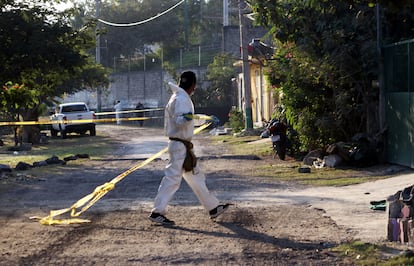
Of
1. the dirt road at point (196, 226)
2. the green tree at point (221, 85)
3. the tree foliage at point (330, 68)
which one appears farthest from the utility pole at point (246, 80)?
the dirt road at point (196, 226)

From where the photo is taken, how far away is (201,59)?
5634 centimetres

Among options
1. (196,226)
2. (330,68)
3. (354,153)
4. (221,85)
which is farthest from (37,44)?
(221,85)

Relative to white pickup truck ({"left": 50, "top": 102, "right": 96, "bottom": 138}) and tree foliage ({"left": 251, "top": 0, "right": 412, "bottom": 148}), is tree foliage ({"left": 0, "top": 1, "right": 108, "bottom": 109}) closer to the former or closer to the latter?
tree foliage ({"left": 251, "top": 0, "right": 412, "bottom": 148})

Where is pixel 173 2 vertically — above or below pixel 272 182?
above

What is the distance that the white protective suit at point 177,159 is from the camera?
386 inches

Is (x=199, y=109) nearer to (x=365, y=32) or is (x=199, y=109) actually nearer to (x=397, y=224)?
(x=365, y=32)

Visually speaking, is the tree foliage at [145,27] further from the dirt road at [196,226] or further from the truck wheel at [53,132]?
the dirt road at [196,226]

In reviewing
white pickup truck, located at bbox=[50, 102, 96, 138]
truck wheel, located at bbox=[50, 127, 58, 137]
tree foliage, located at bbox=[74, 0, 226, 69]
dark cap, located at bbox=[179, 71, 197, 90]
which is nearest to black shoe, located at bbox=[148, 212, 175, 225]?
dark cap, located at bbox=[179, 71, 197, 90]

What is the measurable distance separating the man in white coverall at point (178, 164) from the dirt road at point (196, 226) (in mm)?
212

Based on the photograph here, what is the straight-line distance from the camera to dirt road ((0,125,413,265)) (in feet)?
25.6

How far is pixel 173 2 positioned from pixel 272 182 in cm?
5985

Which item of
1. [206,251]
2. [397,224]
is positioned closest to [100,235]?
[206,251]

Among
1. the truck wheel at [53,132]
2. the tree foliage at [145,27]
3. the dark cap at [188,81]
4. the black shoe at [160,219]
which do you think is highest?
the tree foliage at [145,27]

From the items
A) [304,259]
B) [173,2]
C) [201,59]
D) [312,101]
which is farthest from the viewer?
[173,2]
